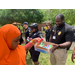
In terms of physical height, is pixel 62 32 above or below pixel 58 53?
above

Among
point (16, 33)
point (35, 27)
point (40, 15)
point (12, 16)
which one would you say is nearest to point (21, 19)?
point (12, 16)

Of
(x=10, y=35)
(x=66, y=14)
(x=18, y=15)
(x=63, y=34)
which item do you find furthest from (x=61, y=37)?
(x=18, y=15)

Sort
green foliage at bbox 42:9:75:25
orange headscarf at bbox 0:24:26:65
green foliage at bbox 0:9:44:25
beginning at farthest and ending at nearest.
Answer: green foliage at bbox 0:9:44:25
green foliage at bbox 42:9:75:25
orange headscarf at bbox 0:24:26:65

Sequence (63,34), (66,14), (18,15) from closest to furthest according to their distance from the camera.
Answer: (63,34)
(66,14)
(18,15)

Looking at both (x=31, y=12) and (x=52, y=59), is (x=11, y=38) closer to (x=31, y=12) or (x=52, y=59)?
(x=52, y=59)

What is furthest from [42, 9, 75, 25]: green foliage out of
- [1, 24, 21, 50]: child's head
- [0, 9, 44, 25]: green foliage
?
[1, 24, 21, 50]: child's head

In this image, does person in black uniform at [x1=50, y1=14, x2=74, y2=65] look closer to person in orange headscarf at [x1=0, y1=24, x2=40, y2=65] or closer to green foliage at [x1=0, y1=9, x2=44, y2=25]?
person in orange headscarf at [x1=0, y1=24, x2=40, y2=65]

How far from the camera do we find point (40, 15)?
1284 cm

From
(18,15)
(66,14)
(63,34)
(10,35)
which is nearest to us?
(10,35)

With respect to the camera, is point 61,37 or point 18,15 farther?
point 18,15

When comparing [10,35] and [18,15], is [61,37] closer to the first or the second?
[10,35]

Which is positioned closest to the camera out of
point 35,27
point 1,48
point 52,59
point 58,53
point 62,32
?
point 1,48

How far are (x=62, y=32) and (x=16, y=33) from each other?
1496 millimetres

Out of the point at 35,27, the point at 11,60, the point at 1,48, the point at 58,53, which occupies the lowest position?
the point at 58,53
